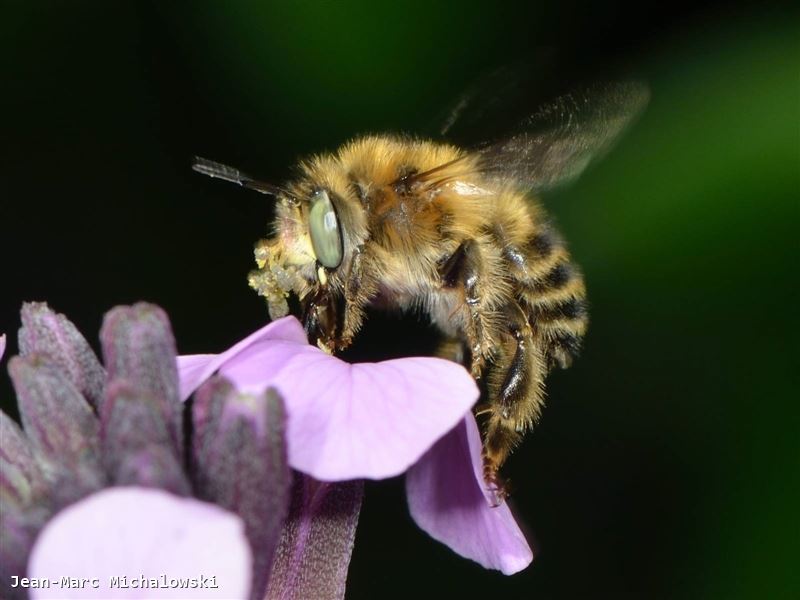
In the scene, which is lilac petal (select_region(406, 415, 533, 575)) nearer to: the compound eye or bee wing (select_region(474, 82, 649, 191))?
the compound eye

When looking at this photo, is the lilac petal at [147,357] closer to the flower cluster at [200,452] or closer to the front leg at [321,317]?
the flower cluster at [200,452]

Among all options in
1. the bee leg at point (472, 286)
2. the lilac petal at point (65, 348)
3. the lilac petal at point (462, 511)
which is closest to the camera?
the lilac petal at point (65, 348)

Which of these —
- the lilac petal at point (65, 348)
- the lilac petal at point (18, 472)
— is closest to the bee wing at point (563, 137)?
the lilac petal at point (65, 348)

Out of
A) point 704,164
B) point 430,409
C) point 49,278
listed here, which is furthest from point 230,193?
point 430,409

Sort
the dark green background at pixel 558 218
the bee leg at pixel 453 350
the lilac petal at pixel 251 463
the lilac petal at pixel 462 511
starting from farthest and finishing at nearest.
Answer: the dark green background at pixel 558 218 < the bee leg at pixel 453 350 < the lilac petal at pixel 462 511 < the lilac petal at pixel 251 463

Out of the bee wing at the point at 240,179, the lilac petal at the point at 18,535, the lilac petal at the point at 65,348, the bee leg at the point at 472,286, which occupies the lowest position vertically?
the lilac petal at the point at 18,535

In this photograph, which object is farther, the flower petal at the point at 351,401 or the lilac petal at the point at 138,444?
the flower petal at the point at 351,401
